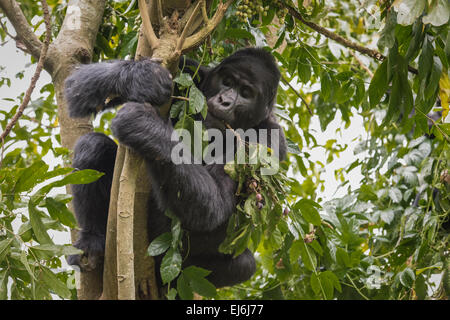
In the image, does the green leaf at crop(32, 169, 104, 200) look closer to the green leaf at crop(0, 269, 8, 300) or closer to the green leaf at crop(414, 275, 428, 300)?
the green leaf at crop(0, 269, 8, 300)

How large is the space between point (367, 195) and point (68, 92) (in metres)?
2.37

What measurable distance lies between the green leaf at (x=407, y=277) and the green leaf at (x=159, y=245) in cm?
163

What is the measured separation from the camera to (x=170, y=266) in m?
2.54

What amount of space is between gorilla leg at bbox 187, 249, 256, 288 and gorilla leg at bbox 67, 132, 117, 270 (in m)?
0.60

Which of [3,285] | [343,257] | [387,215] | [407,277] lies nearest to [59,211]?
[3,285]

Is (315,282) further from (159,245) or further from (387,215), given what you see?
(387,215)

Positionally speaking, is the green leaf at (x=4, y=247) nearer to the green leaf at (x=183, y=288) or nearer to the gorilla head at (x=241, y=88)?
the green leaf at (x=183, y=288)

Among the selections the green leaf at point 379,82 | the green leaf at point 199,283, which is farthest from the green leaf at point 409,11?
the green leaf at point 199,283

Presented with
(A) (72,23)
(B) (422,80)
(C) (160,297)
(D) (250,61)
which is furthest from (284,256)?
(A) (72,23)

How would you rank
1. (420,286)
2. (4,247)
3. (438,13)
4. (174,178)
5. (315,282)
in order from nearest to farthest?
(438,13)
(4,247)
(174,178)
(315,282)
(420,286)

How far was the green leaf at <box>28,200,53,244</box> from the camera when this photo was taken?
6.56ft

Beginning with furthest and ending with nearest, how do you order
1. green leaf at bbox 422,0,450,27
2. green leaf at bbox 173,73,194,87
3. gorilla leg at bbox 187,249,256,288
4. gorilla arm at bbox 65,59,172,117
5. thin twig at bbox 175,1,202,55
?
1. gorilla leg at bbox 187,249,256,288
2. gorilla arm at bbox 65,59,172,117
3. green leaf at bbox 173,73,194,87
4. thin twig at bbox 175,1,202,55
5. green leaf at bbox 422,0,450,27

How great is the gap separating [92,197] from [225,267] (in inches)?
37.4

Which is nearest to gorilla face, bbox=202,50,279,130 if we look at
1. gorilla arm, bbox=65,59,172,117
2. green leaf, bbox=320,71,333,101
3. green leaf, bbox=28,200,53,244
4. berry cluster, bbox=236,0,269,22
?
green leaf, bbox=320,71,333,101
